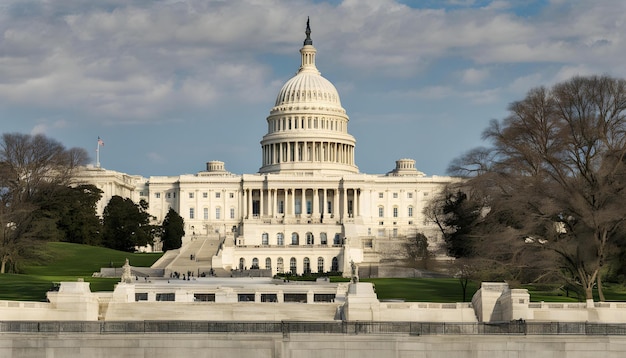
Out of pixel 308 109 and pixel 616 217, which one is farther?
pixel 308 109

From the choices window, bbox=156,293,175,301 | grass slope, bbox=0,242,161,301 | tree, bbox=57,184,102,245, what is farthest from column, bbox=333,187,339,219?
window, bbox=156,293,175,301

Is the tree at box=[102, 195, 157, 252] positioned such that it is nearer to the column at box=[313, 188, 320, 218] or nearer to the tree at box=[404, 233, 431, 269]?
the tree at box=[404, 233, 431, 269]

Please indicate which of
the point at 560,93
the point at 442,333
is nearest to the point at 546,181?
the point at 560,93

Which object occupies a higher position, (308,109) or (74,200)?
(308,109)

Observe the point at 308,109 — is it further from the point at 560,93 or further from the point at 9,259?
the point at 560,93

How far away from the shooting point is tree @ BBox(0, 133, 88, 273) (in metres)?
108

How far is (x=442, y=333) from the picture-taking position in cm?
5022

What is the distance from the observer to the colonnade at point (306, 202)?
183m

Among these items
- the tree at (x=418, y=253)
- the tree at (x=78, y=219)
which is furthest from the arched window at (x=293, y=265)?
the tree at (x=78, y=219)

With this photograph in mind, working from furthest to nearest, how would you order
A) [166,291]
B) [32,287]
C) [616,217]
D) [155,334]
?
[32,287]
[166,291]
[616,217]
[155,334]

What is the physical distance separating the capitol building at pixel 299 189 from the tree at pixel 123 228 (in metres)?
17.3

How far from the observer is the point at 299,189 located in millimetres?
183750

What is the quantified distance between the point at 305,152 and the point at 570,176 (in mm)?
117640

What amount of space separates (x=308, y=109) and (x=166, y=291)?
11800cm
